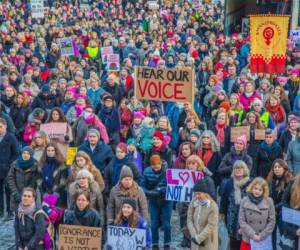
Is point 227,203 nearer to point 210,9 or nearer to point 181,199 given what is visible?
point 181,199

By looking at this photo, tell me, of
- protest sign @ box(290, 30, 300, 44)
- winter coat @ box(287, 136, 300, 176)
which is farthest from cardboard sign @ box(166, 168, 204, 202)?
protest sign @ box(290, 30, 300, 44)

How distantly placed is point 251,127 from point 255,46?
452 cm

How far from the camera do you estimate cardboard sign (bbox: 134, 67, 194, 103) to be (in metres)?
10.5

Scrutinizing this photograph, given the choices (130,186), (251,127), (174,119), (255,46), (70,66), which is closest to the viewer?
(130,186)

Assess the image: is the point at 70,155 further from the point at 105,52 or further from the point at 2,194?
the point at 105,52

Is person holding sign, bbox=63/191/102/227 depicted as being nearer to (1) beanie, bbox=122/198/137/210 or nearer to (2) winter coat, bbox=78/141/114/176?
(1) beanie, bbox=122/198/137/210

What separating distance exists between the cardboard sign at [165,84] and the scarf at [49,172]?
6.03 ft

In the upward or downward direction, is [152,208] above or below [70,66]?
below

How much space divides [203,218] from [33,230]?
1.93 meters

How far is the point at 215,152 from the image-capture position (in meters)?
10.2

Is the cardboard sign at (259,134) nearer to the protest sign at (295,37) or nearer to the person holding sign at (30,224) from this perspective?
the person holding sign at (30,224)

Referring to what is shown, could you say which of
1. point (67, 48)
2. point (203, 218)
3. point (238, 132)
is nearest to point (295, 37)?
point (67, 48)

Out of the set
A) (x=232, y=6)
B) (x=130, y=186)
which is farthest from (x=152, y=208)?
(x=232, y=6)

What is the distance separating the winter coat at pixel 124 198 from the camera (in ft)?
28.2
